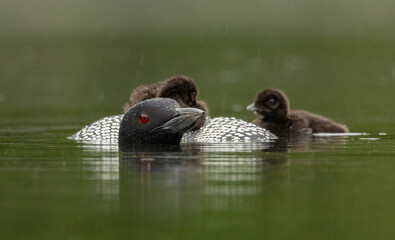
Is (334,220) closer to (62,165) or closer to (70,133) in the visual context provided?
(62,165)

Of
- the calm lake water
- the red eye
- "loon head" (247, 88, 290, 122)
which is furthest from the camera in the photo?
"loon head" (247, 88, 290, 122)

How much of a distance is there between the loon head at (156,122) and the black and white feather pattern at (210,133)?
50 centimetres

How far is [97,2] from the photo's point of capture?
58.5m

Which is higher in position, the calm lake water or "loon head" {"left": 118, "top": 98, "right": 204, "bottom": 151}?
"loon head" {"left": 118, "top": 98, "right": 204, "bottom": 151}

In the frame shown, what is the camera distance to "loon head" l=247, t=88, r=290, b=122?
41.0ft

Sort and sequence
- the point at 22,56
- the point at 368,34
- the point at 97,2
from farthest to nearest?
the point at 97,2, the point at 368,34, the point at 22,56

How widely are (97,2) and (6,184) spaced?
51.3 m

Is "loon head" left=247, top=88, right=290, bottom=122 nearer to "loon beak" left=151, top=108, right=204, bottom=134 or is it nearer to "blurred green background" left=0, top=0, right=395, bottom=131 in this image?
"blurred green background" left=0, top=0, right=395, bottom=131

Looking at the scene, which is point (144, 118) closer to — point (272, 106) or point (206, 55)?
point (272, 106)

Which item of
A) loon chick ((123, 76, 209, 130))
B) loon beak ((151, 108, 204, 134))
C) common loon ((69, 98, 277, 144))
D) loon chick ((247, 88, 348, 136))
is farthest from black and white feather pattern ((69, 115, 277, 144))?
loon chick ((247, 88, 348, 136))

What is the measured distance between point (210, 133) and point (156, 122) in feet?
2.73

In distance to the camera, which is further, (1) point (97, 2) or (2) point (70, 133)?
(1) point (97, 2)

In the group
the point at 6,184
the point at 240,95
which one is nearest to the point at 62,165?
the point at 6,184

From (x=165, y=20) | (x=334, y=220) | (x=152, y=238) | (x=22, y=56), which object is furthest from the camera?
(x=165, y=20)
